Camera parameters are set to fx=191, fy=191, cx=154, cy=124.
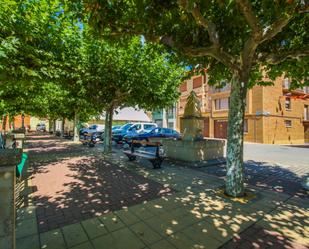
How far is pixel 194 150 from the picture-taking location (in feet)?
26.9

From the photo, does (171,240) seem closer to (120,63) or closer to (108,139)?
(120,63)

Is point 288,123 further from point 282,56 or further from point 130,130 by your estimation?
point 282,56

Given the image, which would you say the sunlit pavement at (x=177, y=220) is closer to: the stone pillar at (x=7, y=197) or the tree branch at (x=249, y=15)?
the stone pillar at (x=7, y=197)

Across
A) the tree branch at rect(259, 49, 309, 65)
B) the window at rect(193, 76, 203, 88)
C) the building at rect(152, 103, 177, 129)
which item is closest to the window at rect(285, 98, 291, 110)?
the window at rect(193, 76, 203, 88)

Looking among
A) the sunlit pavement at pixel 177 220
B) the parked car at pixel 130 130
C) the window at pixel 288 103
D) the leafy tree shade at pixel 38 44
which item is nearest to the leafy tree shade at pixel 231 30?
the sunlit pavement at pixel 177 220

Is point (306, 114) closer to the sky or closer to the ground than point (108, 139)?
closer to the sky

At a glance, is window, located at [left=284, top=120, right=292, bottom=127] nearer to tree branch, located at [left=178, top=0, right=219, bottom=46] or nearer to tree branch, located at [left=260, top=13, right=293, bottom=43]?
tree branch, located at [left=260, top=13, right=293, bottom=43]

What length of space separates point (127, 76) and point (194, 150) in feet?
15.9

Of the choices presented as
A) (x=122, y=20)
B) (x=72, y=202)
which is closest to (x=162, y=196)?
(x=72, y=202)

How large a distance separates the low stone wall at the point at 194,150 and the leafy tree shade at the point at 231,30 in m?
3.53

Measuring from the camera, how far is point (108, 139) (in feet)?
37.1

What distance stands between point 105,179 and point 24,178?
2568mm

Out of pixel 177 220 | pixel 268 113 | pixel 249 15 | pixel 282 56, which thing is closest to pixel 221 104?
pixel 268 113

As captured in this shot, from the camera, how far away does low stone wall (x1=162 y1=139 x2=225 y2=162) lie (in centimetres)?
828
